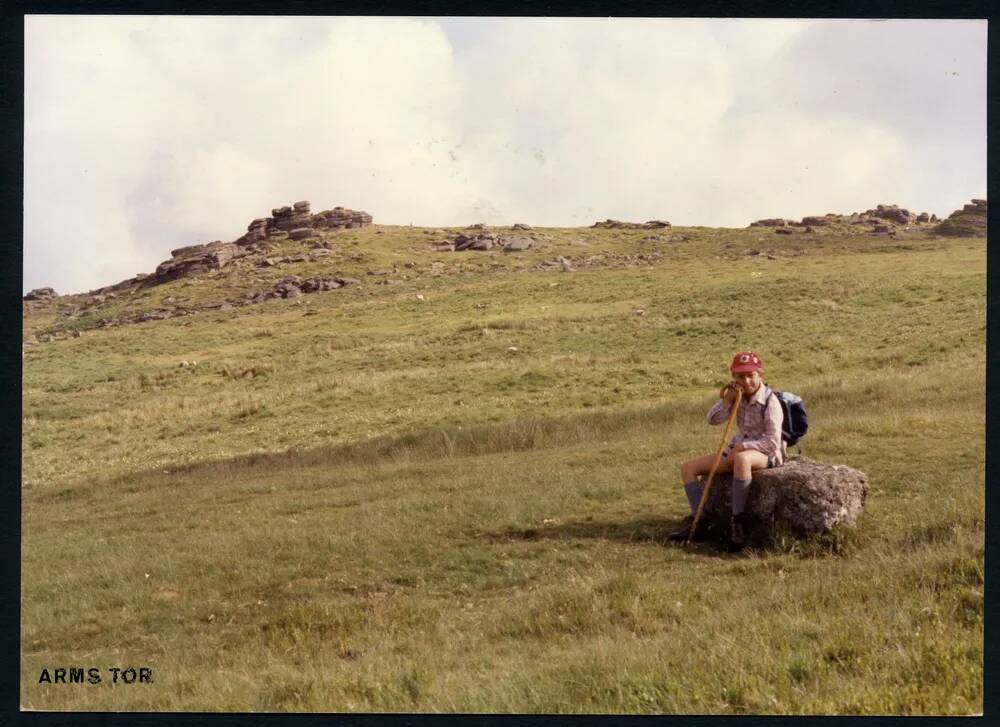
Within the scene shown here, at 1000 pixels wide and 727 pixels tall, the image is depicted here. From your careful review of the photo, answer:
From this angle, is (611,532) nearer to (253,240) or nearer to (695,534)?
(695,534)

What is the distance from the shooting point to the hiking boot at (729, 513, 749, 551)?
10797 mm

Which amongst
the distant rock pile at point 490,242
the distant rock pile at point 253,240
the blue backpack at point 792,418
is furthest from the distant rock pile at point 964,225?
the distant rock pile at point 253,240

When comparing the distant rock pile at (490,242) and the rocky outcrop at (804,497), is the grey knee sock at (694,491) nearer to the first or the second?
the rocky outcrop at (804,497)

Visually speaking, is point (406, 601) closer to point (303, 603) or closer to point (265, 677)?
point (303, 603)

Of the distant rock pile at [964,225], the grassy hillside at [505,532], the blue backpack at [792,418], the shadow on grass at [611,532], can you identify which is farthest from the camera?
the distant rock pile at [964,225]

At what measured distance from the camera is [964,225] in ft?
217

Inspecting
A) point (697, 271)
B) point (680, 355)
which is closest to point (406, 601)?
point (680, 355)

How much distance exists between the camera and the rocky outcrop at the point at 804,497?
10.6 metres

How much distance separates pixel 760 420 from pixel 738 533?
141cm

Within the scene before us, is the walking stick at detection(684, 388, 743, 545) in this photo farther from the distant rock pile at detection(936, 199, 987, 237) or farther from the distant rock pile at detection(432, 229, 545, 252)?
the distant rock pile at detection(432, 229, 545, 252)

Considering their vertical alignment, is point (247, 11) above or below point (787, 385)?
above

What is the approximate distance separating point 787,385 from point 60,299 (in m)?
110

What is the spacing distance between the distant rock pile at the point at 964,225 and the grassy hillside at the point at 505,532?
1851cm

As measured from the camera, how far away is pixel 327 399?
1224 inches
